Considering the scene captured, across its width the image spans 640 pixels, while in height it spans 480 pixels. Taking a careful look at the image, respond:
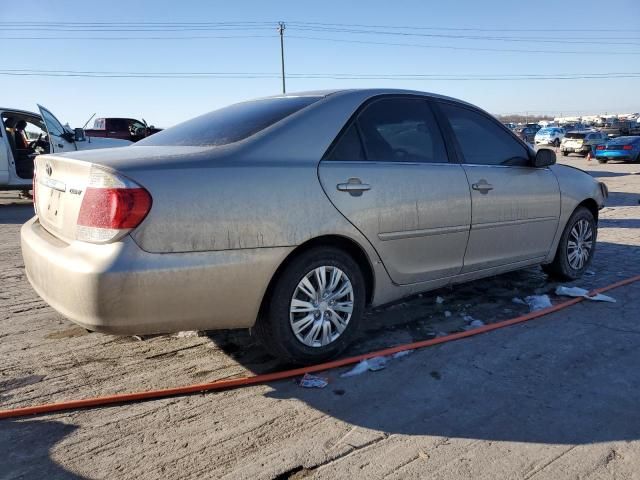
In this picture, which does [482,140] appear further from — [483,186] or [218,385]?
[218,385]

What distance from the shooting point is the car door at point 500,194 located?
4.08 meters

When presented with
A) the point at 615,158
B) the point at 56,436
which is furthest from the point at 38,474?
the point at 615,158

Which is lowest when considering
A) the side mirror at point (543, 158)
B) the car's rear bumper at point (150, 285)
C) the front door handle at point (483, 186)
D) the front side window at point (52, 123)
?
the car's rear bumper at point (150, 285)

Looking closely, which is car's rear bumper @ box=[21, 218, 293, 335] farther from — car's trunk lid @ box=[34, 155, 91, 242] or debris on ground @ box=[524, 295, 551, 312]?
debris on ground @ box=[524, 295, 551, 312]

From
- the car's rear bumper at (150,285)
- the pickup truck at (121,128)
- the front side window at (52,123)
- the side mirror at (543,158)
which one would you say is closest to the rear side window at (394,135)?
the car's rear bumper at (150,285)

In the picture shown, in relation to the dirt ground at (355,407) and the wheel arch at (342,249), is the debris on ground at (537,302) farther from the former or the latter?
the wheel arch at (342,249)

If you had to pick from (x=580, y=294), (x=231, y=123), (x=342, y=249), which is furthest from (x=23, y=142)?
(x=580, y=294)

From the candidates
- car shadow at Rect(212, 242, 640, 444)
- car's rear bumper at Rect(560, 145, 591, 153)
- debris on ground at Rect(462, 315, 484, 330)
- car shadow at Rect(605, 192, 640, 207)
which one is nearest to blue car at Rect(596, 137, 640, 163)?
car's rear bumper at Rect(560, 145, 591, 153)

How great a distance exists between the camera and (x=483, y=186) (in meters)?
4.07

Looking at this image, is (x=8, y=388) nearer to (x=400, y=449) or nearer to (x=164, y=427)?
(x=164, y=427)

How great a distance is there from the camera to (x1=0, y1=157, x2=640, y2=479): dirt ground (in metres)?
2.33

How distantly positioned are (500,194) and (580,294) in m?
1.29

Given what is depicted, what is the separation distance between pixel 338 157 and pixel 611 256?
4575 mm

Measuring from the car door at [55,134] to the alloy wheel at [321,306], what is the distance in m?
8.88
